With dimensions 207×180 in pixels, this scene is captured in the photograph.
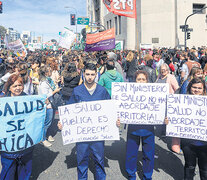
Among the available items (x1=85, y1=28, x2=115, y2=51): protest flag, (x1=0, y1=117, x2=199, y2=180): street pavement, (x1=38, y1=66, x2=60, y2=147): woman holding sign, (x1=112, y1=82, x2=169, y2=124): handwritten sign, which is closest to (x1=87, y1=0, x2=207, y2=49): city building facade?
(x1=85, y1=28, x2=115, y2=51): protest flag

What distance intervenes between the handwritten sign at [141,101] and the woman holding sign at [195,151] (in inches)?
15.7

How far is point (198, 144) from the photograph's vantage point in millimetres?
2834

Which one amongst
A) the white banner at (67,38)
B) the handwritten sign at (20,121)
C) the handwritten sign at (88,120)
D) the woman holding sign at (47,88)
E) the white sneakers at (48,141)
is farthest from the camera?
the white banner at (67,38)

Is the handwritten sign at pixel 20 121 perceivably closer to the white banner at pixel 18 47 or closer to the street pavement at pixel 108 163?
the street pavement at pixel 108 163

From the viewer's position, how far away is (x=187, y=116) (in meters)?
2.97

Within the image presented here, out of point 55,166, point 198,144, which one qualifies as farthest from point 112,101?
point 55,166

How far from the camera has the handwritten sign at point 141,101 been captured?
3.09 metres

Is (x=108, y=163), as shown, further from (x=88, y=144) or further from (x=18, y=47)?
(x=18, y=47)

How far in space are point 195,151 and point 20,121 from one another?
2426 mm

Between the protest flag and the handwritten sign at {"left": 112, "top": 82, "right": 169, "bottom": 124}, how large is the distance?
5148 millimetres

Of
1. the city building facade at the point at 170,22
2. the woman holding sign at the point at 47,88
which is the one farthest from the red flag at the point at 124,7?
the city building facade at the point at 170,22

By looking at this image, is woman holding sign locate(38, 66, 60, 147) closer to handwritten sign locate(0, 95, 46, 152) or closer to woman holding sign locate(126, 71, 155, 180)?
handwritten sign locate(0, 95, 46, 152)

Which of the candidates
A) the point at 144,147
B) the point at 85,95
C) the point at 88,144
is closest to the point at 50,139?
the point at 88,144

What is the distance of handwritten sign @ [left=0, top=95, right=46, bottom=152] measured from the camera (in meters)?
2.62
